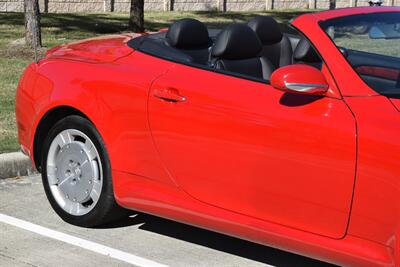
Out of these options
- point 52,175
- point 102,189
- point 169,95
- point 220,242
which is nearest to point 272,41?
point 169,95

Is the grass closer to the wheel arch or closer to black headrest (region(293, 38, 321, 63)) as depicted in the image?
the wheel arch

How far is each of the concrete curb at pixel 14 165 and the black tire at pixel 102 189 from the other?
1.15 m

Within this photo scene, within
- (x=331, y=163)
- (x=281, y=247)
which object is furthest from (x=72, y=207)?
(x=331, y=163)

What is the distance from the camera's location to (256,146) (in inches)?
A: 161

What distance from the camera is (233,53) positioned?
4906 millimetres

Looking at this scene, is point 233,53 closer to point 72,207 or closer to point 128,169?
point 128,169

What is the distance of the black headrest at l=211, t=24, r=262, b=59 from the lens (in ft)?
16.0

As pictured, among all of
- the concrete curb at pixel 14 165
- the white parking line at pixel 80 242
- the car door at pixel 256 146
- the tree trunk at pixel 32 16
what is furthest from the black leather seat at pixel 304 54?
the tree trunk at pixel 32 16

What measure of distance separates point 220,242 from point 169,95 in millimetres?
1153

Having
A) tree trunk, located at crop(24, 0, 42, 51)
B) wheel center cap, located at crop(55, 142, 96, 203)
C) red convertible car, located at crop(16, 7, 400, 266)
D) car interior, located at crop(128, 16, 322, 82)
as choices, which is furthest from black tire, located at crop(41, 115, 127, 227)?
tree trunk, located at crop(24, 0, 42, 51)

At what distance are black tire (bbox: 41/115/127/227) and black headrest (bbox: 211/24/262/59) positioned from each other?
964 millimetres

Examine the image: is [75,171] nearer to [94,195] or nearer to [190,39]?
[94,195]

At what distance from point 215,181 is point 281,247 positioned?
54cm

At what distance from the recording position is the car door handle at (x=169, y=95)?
4.47 metres
